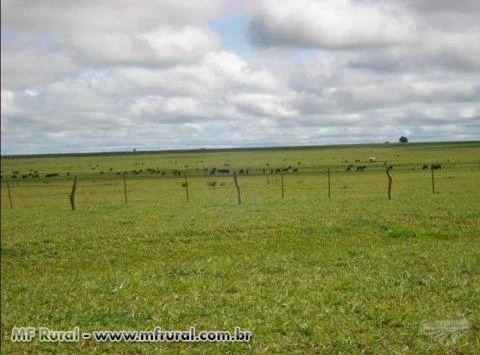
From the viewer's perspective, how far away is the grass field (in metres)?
5.89

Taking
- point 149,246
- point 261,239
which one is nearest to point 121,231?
point 149,246

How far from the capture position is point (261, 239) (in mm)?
13906

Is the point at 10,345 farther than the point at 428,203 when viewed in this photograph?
No

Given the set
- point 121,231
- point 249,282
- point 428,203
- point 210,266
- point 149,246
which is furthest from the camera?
point 121,231

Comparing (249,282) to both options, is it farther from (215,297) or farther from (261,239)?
(261,239)

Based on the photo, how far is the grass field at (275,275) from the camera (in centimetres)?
589

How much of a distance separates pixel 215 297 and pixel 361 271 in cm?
273

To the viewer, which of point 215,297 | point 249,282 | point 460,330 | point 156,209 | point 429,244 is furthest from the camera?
point 156,209

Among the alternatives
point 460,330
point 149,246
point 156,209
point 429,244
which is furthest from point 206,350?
point 156,209

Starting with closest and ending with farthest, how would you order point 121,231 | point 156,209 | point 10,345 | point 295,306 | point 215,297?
1. point 10,345
2. point 295,306
3. point 215,297
4. point 121,231
5. point 156,209

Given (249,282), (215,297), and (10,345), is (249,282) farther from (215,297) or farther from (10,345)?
(10,345)

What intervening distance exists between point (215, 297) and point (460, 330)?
3278 mm

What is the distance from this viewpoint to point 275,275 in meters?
9.27

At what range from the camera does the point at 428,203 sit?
1466cm
